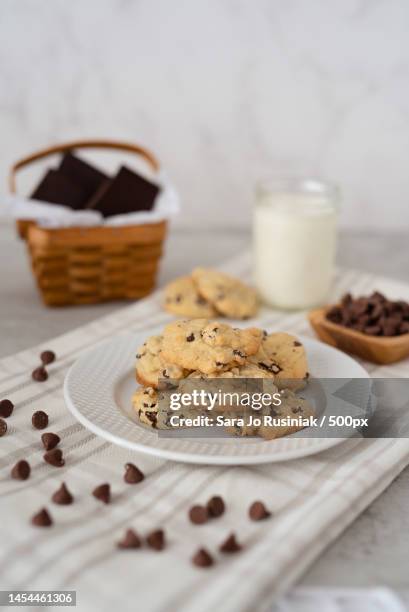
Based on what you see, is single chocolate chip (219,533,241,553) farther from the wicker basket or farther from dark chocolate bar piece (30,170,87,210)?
dark chocolate bar piece (30,170,87,210)

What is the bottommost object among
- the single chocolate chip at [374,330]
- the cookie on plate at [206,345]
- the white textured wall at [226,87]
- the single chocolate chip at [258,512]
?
the single chocolate chip at [258,512]

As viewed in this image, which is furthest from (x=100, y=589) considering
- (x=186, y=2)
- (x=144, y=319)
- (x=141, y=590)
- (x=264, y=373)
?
(x=186, y=2)

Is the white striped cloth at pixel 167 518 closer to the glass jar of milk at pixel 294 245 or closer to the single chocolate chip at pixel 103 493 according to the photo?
the single chocolate chip at pixel 103 493


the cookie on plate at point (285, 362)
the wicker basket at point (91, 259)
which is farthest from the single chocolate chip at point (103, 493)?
the wicker basket at point (91, 259)

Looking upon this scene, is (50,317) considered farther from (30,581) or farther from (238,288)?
(30,581)

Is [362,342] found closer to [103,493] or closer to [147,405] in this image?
[147,405]

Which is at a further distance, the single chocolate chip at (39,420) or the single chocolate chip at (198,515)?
the single chocolate chip at (39,420)

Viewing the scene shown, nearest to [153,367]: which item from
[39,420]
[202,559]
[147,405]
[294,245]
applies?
[147,405]
